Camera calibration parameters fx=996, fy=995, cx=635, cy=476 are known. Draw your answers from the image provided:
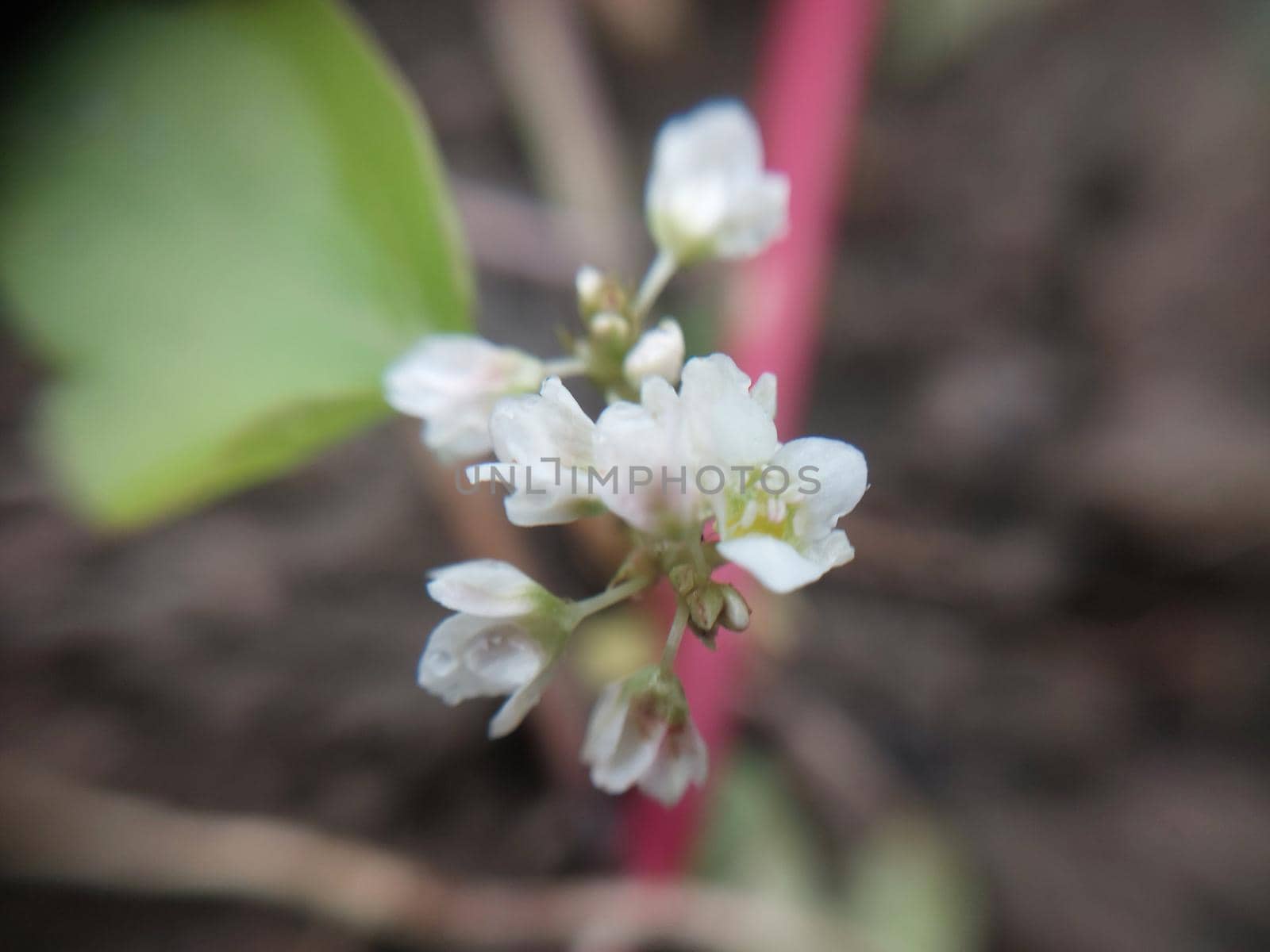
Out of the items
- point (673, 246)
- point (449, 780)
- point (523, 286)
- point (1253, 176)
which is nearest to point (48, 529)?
point (449, 780)

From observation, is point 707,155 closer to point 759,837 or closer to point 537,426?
point 537,426

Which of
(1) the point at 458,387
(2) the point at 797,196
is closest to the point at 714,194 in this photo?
(1) the point at 458,387

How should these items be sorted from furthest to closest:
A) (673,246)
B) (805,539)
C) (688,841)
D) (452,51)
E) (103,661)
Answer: (452,51) < (688,841) < (103,661) < (673,246) < (805,539)

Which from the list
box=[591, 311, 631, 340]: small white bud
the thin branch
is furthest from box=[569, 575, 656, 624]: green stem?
the thin branch

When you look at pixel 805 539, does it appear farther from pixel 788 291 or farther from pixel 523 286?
pixel 523 286

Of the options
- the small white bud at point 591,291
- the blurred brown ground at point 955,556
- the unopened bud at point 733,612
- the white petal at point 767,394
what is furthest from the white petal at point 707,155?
the blurred brown ground at point 955,556
